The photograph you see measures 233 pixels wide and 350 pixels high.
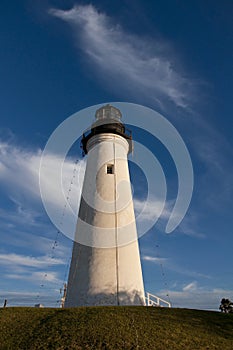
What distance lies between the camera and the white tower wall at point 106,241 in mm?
14539

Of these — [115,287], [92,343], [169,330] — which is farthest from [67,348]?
[115,287]

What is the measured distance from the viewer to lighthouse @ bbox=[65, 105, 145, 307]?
14.6 meters

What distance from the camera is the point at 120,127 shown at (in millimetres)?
20562

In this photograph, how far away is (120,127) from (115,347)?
14767 millimetres

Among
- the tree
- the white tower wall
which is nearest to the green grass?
the white tower wall

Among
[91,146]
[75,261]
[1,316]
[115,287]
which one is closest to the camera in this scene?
[1,316]

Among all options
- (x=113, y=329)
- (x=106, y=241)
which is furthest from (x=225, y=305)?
(x=113, y=329)

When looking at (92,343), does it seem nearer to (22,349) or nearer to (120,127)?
(22,349)

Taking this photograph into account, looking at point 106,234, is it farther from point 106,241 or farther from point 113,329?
point 113,329

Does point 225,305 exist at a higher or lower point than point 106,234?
lower

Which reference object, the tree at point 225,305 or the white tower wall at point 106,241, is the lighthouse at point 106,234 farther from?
the tree at point 225,305

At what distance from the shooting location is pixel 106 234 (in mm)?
15742

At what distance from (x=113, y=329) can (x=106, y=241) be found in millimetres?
5749

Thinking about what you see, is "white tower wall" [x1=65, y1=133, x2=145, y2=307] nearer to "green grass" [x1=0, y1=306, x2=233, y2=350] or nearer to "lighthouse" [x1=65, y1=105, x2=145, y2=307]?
"lighthouse" [x1=65, y1=105, x2=145, y2=307]
